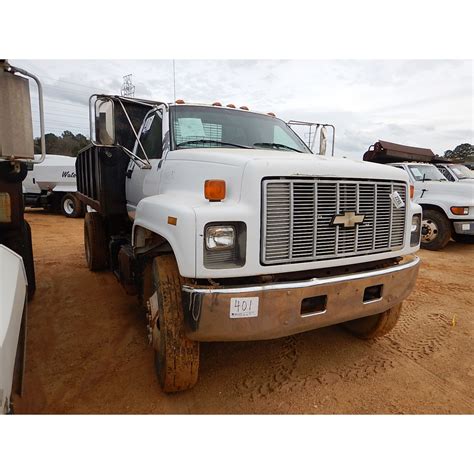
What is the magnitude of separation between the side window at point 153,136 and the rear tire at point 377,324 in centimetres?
269

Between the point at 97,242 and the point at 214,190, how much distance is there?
13.9ft

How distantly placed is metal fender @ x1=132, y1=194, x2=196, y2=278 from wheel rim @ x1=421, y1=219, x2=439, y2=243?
7428 millimetres

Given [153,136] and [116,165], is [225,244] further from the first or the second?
[116,165]

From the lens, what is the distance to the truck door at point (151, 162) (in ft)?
12.1

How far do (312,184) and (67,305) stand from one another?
12.0 feet

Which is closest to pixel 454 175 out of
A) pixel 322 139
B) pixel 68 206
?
pixel 322 139

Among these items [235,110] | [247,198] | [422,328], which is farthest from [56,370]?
[422,328]

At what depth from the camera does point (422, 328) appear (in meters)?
4.06

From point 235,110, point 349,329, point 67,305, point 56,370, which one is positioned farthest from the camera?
point 67,305

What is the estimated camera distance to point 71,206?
14.7 metres

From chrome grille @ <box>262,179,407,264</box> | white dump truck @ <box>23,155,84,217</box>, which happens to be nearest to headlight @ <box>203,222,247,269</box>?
chrome grille @ <box>262,179,407,264</box>

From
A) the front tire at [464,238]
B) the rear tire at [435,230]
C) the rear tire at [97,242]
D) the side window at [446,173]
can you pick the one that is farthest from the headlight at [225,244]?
the side window at [446,173]

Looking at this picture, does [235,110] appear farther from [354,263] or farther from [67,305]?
[67,305]

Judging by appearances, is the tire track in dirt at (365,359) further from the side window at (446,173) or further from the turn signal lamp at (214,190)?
the side window at (446,173)
